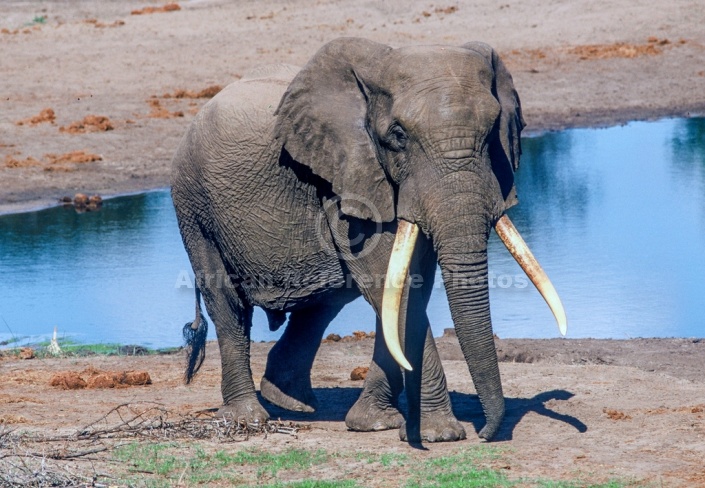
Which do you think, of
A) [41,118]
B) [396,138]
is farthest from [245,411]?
[41,118]

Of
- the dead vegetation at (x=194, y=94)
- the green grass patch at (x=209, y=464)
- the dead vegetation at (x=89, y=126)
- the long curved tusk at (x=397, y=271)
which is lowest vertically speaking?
the dead vegetation at (x=89, y=126)

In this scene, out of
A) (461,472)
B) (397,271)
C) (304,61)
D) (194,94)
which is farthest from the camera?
(304,61)

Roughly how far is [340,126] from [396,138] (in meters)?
0.53

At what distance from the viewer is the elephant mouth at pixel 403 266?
6.43 m

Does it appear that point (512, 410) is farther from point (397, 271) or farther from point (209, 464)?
point (209, 464)

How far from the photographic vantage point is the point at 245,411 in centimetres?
796

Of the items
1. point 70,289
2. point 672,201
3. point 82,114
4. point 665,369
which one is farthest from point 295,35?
point 665,369

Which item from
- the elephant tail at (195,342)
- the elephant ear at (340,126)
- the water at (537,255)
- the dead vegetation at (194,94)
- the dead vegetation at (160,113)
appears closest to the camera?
the elephant ear at (340,126)

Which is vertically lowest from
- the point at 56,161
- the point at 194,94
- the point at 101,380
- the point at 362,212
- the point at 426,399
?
the point at 56,161

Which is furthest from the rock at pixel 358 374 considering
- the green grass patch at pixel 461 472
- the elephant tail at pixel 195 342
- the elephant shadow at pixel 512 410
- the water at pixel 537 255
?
the green grass patch at pixel 461 472

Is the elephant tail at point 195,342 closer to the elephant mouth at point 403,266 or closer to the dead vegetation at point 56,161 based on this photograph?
the elephant mouth at point 403,266

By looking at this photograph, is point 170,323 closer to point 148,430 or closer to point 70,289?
point 70,289

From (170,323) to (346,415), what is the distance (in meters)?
4.78

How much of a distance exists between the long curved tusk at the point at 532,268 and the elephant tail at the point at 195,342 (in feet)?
9.45
